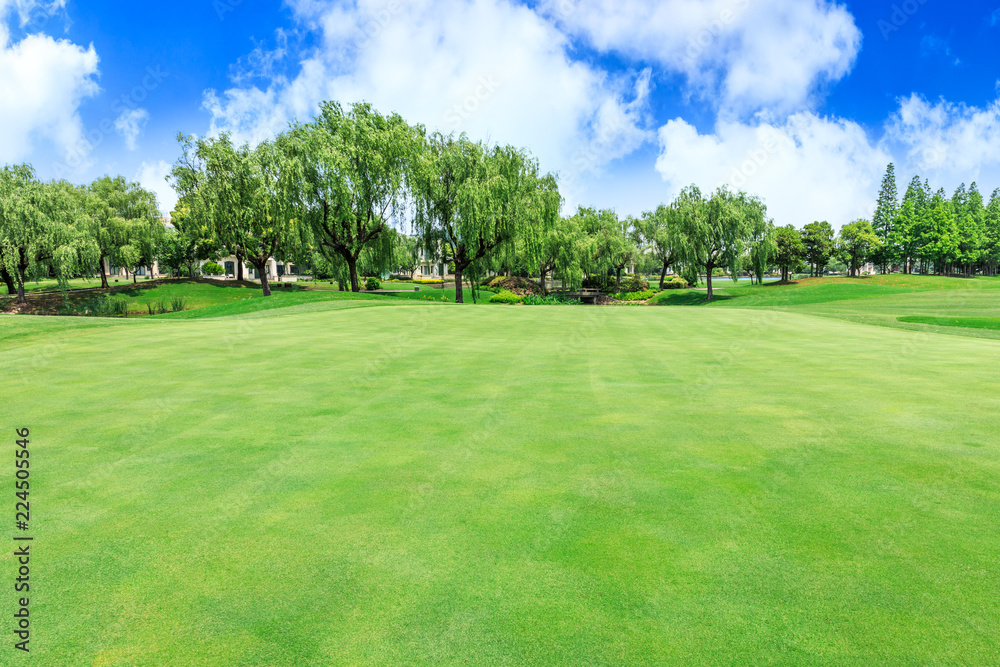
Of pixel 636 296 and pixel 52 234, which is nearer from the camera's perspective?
pixel 52 234

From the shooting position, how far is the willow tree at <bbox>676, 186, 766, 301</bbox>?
179ft

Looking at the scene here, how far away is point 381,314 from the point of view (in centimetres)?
2466

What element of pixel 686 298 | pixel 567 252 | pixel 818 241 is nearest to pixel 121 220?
pixel 567 252

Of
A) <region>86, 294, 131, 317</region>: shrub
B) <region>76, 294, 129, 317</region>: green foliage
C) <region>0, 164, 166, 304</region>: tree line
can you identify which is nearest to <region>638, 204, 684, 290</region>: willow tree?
<region>76, 294, 129, 317</region>: green foliage

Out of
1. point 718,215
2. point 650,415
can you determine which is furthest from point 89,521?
point 718,215

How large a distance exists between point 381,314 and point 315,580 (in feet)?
71.8

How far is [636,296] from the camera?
2522 inches

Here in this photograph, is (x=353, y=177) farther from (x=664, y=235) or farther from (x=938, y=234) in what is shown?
(x=938, y=234)

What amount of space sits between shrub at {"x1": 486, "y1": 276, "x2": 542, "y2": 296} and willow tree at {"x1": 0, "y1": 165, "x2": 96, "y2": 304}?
41944mm

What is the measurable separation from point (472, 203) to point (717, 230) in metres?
29.9

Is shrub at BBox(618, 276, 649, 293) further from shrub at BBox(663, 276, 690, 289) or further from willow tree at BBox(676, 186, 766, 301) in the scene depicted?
willow tree at BBox(676, 186, 766, 301)

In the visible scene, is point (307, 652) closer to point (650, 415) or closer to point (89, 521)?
point (89, 521)

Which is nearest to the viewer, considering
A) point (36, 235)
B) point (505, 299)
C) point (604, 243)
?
point (36, 235)

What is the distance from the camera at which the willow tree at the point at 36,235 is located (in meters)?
41.5
